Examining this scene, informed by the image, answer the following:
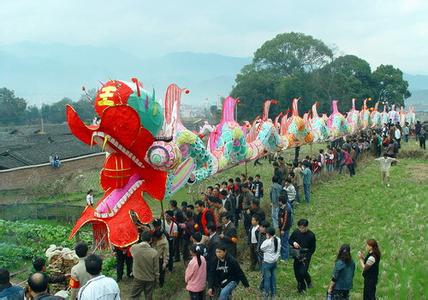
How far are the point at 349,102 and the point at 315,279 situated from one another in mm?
40751

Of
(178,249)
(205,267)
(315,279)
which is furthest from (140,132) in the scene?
(315,279)

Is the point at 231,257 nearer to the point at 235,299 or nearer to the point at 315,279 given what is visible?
the point at 235,299

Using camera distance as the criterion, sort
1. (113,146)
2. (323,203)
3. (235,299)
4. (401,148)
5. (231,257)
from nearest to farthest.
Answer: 1. (231,257)
2. (235,299)
3. (113,146)
4. (323,203)
5. (401,148)

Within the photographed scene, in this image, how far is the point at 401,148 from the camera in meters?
21.3

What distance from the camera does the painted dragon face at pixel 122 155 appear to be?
8500mm

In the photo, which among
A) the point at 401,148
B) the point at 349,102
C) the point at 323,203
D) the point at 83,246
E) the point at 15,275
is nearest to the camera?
the point at 83,246

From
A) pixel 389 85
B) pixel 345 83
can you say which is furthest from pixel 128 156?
pixel 389 85

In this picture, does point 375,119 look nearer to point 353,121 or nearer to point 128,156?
point 353,121

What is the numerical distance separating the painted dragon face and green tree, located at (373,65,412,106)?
4250 cm

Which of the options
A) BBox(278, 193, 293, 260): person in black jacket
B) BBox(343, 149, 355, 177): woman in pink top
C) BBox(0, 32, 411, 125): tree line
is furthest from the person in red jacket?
BBox(0, 32, 411, 125): tree line

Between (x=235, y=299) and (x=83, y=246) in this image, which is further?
(x=235, y=299)

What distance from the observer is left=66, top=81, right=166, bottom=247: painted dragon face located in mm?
8500

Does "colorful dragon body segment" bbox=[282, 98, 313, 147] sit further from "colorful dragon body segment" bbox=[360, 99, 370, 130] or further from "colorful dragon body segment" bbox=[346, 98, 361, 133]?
"colorful dragon body segment" bbox=[360, 99, 370, 130]

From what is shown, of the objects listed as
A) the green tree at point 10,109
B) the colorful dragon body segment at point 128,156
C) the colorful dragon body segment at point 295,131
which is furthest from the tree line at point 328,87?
the colorful dragon body segment at point 128,156
